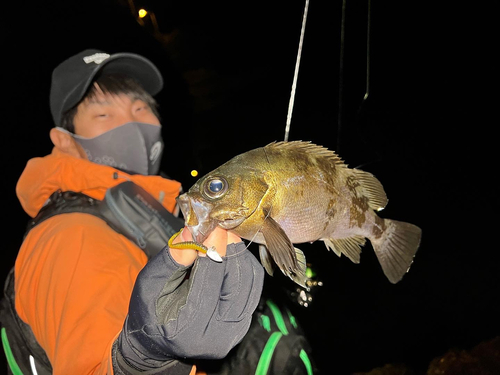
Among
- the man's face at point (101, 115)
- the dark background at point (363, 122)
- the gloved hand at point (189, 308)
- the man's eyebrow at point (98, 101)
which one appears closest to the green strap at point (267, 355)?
the gloved hand at point (189, 308)

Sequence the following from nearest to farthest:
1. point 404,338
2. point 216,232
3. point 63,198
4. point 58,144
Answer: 1. point 216,232
2. point 63,198
3. point 58,144
4. point 404,338

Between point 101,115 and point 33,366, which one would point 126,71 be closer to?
point 101,115

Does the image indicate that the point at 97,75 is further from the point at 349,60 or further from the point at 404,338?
the point at 349,60

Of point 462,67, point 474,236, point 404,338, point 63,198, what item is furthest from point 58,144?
point 462,67

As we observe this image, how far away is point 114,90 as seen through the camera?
97.7 inches

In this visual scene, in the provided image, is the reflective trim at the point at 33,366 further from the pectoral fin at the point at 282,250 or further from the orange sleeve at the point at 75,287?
the pectoral fin at the point at 282,250

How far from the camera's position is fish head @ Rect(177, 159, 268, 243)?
114 centimetres

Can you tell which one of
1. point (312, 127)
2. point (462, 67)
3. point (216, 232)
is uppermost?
point (216, 232)

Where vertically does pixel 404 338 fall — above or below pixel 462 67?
below

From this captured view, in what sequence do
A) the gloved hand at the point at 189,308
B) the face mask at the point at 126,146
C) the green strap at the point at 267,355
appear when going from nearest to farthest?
the gloved hand at the point at 189,308, the green strap at the point at 267,355, the face mask at the point at 126,146

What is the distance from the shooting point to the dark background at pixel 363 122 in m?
8.48

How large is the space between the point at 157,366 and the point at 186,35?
1344 cm

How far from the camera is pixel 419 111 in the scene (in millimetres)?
12211

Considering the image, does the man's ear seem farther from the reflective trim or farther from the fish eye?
the fish eye
